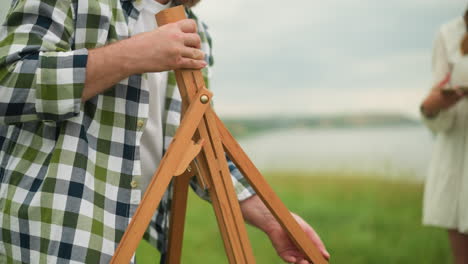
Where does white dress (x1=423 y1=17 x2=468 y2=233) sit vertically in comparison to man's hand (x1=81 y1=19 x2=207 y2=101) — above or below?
below

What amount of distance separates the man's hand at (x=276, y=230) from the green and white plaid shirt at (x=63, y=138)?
265 mm

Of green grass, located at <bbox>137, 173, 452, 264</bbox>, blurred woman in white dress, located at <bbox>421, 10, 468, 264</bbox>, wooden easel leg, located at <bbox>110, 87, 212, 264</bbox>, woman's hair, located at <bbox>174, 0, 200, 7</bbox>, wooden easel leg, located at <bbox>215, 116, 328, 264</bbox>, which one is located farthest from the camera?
green grass, located at <bbox>137, 173, 452, 264</bbox>

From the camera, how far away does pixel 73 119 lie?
85cm

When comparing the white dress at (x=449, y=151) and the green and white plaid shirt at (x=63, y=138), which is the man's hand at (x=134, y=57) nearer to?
the green and white plaid shirt at (x=63, y=138)

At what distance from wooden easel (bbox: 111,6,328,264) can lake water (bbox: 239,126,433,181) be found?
1.89 meters

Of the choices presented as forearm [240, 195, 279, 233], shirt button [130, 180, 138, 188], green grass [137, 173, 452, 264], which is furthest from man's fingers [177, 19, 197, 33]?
green grass [137, 173, 452, 264]

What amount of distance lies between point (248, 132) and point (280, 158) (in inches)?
7.7

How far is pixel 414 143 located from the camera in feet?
9.50

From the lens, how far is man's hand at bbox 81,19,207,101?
81 centimetres

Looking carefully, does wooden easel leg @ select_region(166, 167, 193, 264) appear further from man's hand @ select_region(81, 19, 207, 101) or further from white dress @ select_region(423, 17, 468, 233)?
white dress @ select_region(423, 17, 468, 233)

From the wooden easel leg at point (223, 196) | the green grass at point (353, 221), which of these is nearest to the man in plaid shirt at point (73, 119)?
the wooden easel leg at point (223, 196)

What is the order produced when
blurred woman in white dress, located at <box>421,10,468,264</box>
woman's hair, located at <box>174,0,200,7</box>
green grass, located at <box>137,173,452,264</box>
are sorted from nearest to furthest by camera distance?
woman's hair, located at <box>174,0,200,7</box> < blurred woman in white dress, located at <box>421,10,468,264</box> < green grass, located at <box>137,173,452,264</box>

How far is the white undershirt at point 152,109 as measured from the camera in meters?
0.97

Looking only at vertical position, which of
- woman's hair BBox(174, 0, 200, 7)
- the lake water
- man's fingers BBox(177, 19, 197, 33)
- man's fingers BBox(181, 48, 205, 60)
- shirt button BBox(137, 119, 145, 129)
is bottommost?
the lake water
